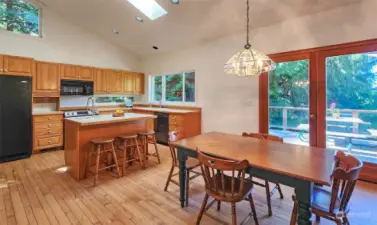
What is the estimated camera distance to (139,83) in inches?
271

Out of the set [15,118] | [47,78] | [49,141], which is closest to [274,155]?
[15,118]

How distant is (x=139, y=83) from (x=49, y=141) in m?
3.16

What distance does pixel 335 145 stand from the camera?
3406 millimetres

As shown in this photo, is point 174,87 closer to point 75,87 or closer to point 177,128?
point 177,128

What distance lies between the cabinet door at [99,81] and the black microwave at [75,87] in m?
0.15

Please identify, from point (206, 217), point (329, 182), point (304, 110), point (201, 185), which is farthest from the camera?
point (304, 110)

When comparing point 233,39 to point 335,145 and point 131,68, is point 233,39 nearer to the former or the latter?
point 335,145

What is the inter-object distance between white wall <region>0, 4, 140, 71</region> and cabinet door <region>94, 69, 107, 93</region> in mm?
318

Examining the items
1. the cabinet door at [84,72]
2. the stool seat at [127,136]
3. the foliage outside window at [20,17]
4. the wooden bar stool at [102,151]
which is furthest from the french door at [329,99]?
the foliage outside window at [20,17]

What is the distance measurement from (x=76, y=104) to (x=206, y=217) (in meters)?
4.93

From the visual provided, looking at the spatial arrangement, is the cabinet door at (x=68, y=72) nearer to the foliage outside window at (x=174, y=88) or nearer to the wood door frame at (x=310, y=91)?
the foliage outside window at (x=174, y=88)

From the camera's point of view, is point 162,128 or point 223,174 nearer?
point 223,174

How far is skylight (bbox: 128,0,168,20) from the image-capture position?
167 inches

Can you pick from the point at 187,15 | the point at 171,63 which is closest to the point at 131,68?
the point at 171,63
